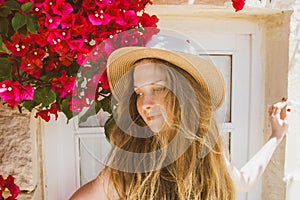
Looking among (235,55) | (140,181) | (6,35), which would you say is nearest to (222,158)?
(140,181)

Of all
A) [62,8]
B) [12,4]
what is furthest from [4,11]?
[62,8]

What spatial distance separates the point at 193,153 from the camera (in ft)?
3.59

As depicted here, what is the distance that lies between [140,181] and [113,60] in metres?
0.35

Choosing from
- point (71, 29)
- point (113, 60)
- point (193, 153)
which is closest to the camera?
point (71, 29)

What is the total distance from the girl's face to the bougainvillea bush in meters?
0.08

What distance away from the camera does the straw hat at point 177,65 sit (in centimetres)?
96

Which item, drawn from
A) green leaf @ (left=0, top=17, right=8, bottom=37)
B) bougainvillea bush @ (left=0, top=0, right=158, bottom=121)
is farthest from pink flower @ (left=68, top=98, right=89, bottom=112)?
green leaf @ (left=0, top=17, right=8, bottom=37)

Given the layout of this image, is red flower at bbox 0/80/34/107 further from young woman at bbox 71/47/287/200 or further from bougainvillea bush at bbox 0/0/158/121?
young woman at bbox 71/47/287/200

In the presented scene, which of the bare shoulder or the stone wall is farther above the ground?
the stone wall

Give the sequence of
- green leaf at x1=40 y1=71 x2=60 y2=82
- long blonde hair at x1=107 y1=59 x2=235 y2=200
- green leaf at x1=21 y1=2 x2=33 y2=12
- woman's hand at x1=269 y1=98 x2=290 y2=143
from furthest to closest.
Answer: woman's hand at x1=269 y1=98 x2=290 y2=143 → long blonde hair at x1=107 y1=59 x2=235 y2=200 → green leaf at x1=40 y1=71 x2=60 y2=82 → green leaf at x1=21 y1=2 x2=33 y2=12

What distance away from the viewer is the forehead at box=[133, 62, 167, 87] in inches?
39.3

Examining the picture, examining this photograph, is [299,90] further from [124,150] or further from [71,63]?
[71,63]

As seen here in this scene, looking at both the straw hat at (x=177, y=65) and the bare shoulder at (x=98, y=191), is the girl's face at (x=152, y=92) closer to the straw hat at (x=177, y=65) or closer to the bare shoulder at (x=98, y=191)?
the straw hat at (x=177, y=65)

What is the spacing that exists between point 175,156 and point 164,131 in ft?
0.28
